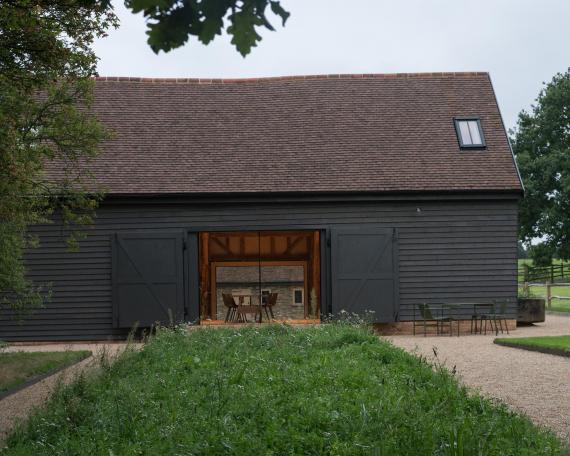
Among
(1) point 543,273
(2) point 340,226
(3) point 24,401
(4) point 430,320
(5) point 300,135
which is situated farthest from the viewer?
(1) point 543,273

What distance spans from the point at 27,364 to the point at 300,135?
8.59m

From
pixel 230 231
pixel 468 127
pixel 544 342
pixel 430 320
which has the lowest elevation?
pixel 544 342

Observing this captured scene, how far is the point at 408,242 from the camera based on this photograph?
17484 millimetres

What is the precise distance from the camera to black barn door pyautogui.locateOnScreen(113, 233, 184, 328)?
56.1 ft

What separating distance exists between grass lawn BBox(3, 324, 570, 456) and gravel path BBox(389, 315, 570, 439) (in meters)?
0.94

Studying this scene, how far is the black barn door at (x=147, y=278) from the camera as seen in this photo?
673 inches

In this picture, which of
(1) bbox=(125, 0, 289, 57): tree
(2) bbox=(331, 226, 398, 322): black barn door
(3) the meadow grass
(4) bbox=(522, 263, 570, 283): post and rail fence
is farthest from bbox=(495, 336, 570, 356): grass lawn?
(4) bbox=(522, 263, 570, 283): post and rail fence

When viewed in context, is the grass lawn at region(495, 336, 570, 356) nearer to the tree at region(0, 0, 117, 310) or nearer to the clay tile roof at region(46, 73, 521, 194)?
the clay tile roof at region(46, 73, 521, 194)

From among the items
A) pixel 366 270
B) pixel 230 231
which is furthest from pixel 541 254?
pixel 230 231

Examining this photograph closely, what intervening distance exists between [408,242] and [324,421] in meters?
12.0

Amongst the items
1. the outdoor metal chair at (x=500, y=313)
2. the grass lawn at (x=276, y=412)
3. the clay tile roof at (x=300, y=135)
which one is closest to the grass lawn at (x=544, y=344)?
the outdoor metal chair at (x=500, y=313)

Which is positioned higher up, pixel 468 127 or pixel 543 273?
pixel 468 127

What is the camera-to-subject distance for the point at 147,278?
675 inches

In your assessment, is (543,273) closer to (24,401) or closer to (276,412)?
(24,401)
